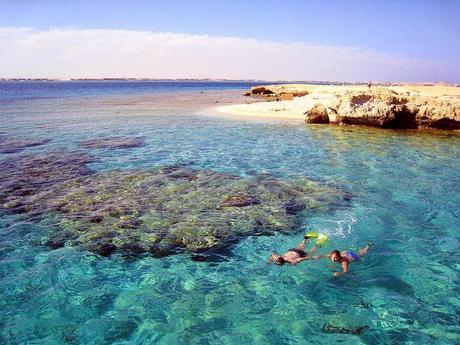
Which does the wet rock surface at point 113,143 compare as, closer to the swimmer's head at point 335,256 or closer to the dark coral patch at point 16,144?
the dark coral patch at point 16,144

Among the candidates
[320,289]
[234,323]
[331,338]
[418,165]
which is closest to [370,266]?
[320,289]

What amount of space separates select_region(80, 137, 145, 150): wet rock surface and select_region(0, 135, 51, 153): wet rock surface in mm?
2515

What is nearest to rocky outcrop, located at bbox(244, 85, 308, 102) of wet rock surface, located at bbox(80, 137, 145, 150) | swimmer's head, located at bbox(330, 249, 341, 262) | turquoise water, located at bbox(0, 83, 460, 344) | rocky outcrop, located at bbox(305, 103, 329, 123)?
rocky outcrop, located at bbox(305, 103, 329, 123)

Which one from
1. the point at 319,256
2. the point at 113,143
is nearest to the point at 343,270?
the point at 319,256

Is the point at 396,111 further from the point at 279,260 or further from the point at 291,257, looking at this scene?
the point at 279,260

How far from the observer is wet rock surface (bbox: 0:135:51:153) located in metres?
17.8

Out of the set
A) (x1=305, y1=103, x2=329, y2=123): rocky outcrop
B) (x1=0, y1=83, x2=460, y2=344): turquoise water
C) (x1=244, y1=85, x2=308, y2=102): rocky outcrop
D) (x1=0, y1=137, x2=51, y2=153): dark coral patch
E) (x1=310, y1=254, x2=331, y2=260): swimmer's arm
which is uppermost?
(x1=244, y1=85, x2=308, y2=102): rocky outcrop

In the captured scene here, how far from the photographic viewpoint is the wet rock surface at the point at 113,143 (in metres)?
18.4

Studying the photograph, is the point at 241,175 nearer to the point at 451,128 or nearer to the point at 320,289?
the point at 320,289

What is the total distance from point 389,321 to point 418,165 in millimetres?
10503

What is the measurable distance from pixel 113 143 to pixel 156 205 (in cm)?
1042

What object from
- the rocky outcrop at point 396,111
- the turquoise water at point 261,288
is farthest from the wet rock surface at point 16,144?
the rocky outcrop at point 396,111

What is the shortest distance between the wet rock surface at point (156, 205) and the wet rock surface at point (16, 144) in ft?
13.6

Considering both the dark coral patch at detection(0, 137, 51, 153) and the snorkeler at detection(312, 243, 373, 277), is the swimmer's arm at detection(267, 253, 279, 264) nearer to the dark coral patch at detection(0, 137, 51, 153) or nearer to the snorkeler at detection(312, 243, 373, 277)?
the snorkeler at detection(312, 243, 373, 277)
